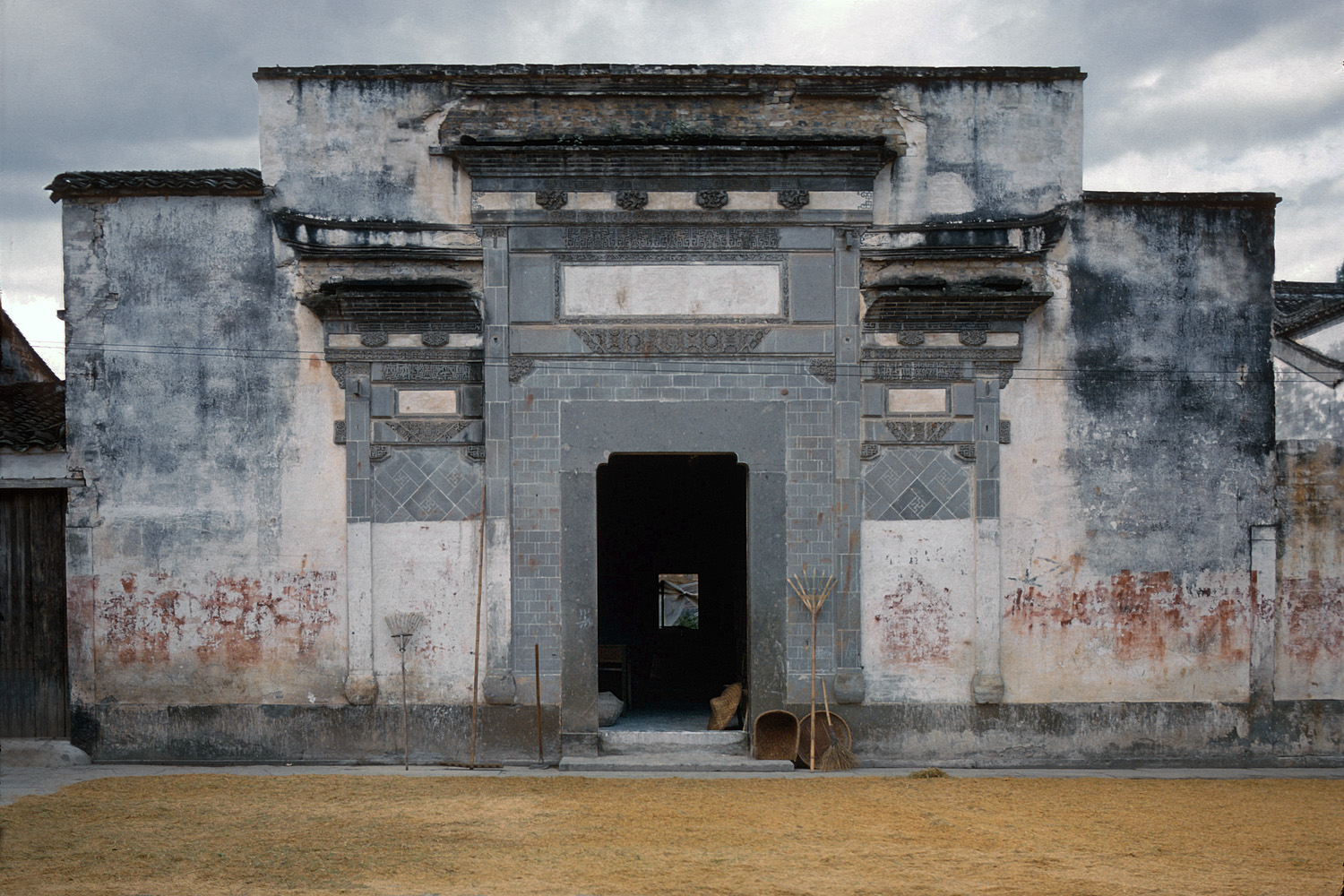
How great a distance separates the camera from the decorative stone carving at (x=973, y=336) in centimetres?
1159

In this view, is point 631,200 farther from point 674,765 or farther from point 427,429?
point 674,765

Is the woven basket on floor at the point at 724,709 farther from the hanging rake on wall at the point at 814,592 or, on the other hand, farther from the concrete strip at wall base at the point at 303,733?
the concrete strip at wall base at the point at 303,733

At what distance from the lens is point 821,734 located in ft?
37.1

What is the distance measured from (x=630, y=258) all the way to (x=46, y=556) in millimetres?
6546

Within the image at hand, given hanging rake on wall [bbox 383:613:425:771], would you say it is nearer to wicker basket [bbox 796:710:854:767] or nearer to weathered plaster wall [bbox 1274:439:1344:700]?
wicker basket [bbox 796:710:854:767]

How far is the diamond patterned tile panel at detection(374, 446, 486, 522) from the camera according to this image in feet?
37.6

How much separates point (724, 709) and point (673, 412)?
3.19m

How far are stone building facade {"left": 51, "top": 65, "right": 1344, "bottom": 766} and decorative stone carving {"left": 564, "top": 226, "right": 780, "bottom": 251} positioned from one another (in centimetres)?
4

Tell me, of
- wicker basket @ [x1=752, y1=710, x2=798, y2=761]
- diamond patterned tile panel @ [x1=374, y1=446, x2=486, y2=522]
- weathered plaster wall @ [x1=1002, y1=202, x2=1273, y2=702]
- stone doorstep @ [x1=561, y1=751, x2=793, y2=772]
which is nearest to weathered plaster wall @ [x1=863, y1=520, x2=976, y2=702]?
weathered plaster wall @ [x1=1002, y1=202, x2=1273, y2=702]

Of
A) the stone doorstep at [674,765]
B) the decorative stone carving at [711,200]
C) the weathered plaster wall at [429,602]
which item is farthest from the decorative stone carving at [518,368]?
the stone doorstep at [674,765]

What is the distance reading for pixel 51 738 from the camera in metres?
11.4

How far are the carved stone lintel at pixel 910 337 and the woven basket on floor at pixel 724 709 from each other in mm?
3998

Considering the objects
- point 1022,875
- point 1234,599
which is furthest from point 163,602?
point 1234,599

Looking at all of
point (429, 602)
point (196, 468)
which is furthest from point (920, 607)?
point (196, 468)
